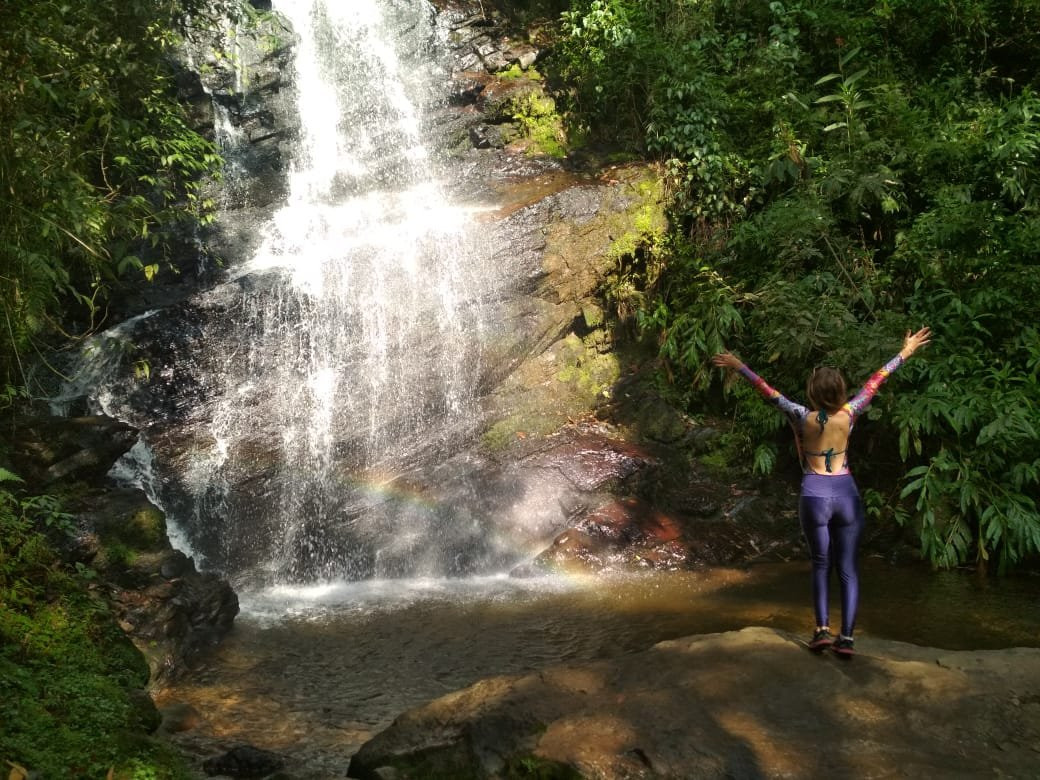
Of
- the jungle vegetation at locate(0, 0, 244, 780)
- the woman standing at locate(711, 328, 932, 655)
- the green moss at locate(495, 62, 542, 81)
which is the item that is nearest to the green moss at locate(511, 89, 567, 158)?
the green moss at locate(495, 62, 542, 81)

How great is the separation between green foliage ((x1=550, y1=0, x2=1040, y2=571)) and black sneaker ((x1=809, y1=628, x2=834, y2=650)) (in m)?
4.09

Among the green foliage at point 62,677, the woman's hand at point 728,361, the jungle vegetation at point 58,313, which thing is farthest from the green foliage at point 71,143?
the woman's hand at point 728,361

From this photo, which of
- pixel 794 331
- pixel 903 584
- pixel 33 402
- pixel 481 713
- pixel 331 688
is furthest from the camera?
pixel 33 402

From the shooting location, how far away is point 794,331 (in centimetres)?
844

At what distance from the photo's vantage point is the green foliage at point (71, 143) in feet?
19.1

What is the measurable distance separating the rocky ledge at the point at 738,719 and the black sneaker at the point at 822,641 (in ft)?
0.17

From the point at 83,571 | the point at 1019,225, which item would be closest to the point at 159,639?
the point at 83,571

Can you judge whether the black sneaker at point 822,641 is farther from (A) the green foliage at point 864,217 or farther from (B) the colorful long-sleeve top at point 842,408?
(A) the green foliage at point 864,217

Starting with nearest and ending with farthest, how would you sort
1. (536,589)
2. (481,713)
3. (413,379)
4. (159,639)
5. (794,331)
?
(481,713), (159,639), (536,589), (794,331), (413,379)

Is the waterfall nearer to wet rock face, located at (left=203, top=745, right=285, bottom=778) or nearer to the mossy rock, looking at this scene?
the mossy rock

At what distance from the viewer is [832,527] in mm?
4293

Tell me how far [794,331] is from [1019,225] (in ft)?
8.39

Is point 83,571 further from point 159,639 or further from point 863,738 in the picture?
point 863,738

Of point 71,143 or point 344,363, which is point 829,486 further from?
point 344,363
